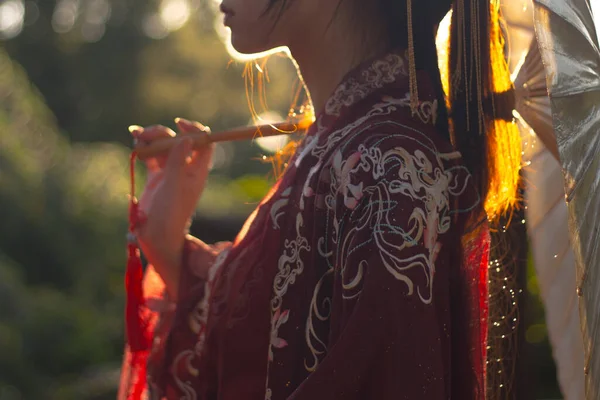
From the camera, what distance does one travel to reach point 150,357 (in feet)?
5.62

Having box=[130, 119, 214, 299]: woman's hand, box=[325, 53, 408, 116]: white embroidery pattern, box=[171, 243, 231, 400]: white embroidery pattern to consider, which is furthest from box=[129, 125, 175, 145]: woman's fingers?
box=[325, 53, 408, 116]: white embroidery pattern

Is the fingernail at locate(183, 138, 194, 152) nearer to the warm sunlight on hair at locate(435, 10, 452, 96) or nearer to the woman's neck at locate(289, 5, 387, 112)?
the woman's neck at locate(289, 5, 387, 112)

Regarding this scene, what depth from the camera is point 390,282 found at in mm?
1075

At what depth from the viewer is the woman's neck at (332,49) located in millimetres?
1375

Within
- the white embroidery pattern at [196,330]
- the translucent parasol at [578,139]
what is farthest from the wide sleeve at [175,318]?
the translucent parasol at [578,139]

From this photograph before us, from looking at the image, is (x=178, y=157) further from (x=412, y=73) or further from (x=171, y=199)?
(x=412, y=73)

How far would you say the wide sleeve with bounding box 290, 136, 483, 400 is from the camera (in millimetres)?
1054

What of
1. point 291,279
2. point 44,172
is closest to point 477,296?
point 291,279

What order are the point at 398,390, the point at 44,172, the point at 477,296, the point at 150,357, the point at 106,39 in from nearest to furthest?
the point at 398,390 < the point at 477,296 < the point at 150,357 < the point at 44,172 < the point at 106,39

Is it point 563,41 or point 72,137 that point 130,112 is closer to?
point 72,137

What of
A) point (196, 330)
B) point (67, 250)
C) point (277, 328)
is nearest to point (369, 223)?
point (277, 328)

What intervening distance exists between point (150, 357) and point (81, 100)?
349 inches

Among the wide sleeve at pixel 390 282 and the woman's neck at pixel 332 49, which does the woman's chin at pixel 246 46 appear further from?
the wide sleeve at pixel 390 282

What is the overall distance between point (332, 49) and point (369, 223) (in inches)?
15.3
